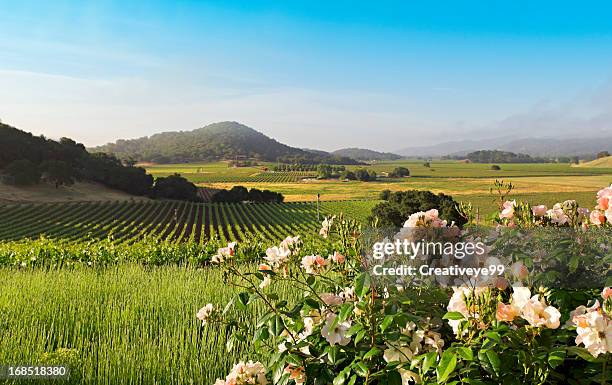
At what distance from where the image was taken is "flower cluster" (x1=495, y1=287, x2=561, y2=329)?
1.45 meters

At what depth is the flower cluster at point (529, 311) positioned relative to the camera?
1453mm

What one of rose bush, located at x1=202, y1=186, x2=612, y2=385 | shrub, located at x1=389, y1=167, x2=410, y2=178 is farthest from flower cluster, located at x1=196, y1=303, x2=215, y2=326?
shrub, located at x1=389, y1=167, x2=410, y2=178

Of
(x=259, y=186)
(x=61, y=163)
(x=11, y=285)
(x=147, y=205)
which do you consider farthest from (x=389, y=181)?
(x=11, y=285)

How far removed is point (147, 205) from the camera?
54.2 meters

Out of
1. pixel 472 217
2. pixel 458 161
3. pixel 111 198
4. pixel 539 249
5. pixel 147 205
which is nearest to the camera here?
pixel 539 249

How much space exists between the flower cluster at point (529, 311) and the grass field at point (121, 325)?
6.60ft

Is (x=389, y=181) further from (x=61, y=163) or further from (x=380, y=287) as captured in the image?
(x=380, y=287)

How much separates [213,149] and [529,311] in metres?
81.2

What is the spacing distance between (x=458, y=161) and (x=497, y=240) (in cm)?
10355

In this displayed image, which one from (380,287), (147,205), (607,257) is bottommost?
(147,205)

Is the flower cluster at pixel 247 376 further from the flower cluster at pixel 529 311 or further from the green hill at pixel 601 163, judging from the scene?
the green hill at pixel 601 163

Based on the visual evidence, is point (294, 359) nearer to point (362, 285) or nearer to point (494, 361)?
point (362, 285)

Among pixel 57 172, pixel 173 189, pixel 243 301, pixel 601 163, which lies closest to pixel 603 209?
pixel 243 301

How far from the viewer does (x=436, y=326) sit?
187 cm
